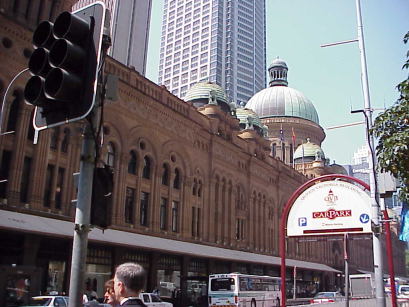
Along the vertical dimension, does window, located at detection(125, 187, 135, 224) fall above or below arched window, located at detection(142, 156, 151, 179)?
below

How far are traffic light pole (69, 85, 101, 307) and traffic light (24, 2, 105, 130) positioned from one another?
32 centimetres

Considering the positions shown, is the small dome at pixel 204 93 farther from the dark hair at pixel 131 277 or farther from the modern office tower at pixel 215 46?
the modern office tower at pixel 215 46

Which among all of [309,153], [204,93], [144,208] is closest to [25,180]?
[144,208]

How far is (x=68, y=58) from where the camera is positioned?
4.28 m

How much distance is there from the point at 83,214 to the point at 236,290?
2865 centimetres

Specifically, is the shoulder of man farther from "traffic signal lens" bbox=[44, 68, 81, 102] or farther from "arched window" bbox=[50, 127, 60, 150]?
"arched window" bbox=[50, 127, 60, 150]

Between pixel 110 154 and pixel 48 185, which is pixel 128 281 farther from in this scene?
pixel 110 154

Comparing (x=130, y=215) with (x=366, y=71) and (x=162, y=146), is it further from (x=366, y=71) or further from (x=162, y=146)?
(x=366, y=71)

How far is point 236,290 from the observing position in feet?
104

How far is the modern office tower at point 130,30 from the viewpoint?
319 ft

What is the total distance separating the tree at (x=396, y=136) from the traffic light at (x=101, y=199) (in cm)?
643

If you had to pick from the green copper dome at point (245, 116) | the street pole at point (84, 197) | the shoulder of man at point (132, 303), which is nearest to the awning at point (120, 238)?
the street pole at point (84, 197)

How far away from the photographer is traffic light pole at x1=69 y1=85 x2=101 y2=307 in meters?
4.30

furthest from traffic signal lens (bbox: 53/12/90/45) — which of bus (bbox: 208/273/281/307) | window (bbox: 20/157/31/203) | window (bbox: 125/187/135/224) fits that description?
window (bbox: 125/187/135/224)
